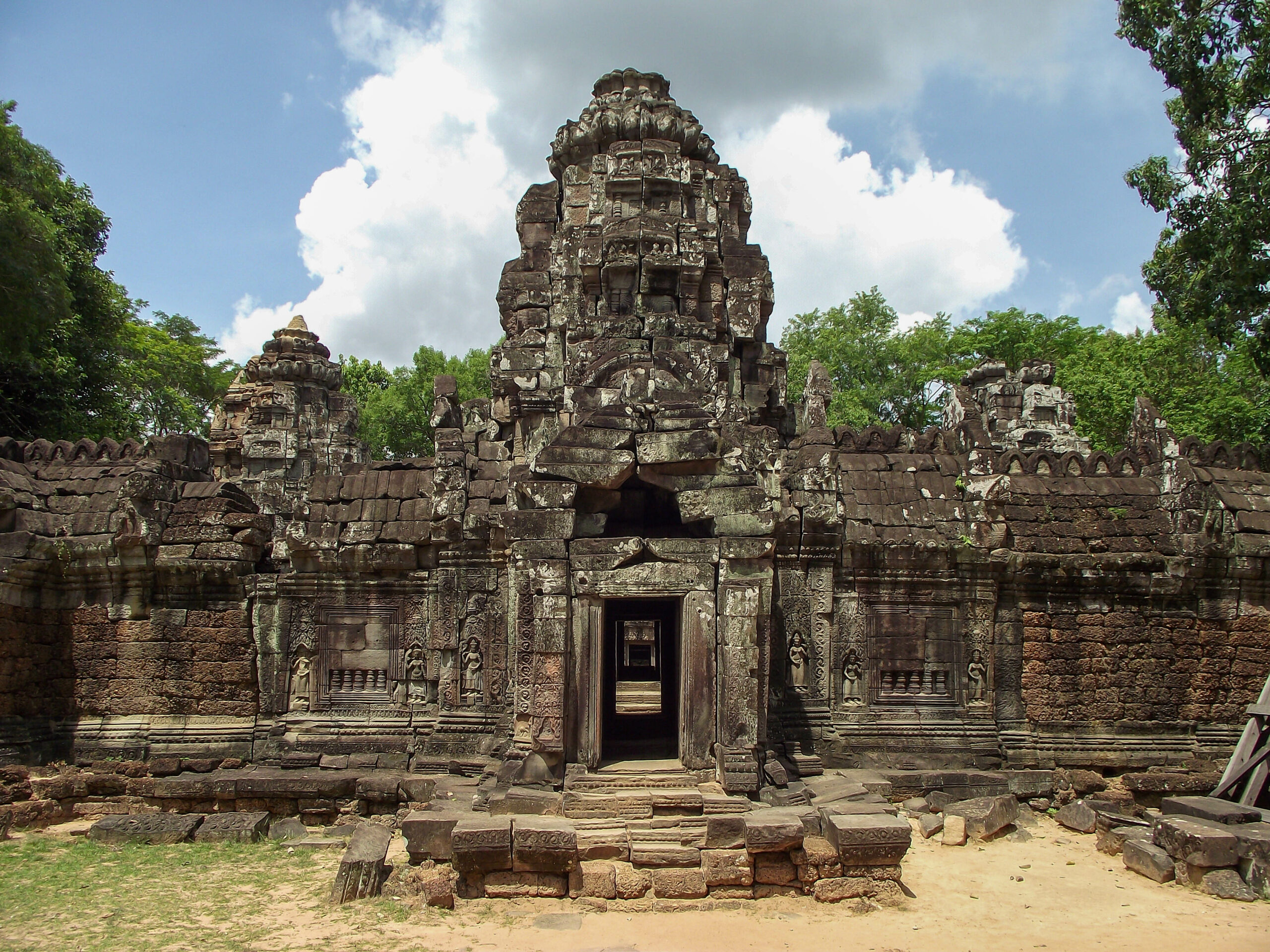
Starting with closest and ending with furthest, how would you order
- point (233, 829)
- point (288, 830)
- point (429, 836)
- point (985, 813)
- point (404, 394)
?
point (429, 836), point (233, 829), point (985, 813), point (288, 830), point (404, 394)

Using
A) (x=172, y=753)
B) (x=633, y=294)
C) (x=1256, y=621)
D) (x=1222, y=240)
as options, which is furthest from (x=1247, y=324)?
(x=172, y=753)

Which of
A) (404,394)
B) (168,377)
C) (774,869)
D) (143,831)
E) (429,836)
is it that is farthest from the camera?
(404,394)

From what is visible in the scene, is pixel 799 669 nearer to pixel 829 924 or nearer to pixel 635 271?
pixel 829 924

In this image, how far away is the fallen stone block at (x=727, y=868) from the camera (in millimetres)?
5953

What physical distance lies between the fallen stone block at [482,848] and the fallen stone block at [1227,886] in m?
5.20

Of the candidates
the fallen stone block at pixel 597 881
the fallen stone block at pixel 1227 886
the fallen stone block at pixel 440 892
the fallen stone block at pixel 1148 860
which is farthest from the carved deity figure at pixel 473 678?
the fallen stone block at pixel 1227 886

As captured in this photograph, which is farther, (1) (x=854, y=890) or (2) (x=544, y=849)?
(1) (x=854, y=890)

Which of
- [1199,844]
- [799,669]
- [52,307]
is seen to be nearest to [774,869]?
[799,669]

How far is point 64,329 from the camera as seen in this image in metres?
16.1

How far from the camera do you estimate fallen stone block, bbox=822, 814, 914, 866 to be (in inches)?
237

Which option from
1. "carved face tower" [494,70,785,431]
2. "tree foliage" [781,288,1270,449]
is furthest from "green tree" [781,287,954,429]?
"carved face tower" [494,70,785,431]

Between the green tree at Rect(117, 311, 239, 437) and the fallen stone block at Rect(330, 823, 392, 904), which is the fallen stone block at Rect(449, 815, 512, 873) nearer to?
the fallen stone block at Rect(330, 823, 392, 904)

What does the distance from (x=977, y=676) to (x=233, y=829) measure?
7393mm

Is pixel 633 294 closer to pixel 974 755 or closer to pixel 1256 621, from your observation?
pixel 974 755
